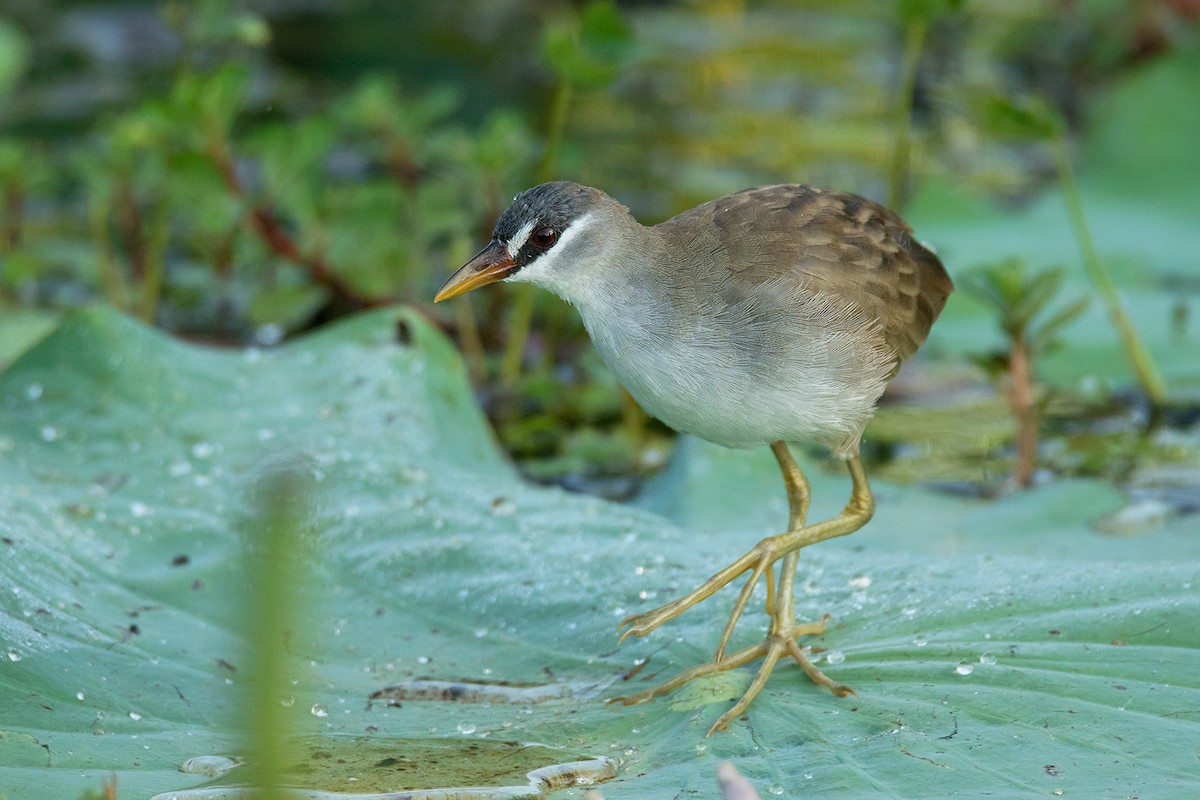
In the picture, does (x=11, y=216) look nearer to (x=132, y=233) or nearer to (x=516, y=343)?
(x=132, y=233)

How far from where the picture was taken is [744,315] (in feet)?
9.15

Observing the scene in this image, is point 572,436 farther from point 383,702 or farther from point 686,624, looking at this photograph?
point 383,702

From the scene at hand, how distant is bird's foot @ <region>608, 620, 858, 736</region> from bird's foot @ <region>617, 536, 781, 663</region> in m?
0.04

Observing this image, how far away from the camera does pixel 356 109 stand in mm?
5402

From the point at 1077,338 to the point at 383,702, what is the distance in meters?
3.29

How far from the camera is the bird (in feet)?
8.99

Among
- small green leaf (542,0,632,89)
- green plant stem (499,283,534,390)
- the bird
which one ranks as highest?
small green leaf (542,0,632,89)

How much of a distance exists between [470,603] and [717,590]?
0.49m

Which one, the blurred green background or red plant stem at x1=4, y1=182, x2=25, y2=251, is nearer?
the blurred green background

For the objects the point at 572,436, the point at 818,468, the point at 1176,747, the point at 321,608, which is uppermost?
the point at 572,436

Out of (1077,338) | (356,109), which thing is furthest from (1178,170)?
(356,109)

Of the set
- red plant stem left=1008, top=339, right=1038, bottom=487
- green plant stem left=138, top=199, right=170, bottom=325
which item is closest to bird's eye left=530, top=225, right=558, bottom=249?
red plant stem left=1008, top=339, right=1038, bottom=487

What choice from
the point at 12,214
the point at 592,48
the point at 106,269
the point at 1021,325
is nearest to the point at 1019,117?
the point at 1021,325

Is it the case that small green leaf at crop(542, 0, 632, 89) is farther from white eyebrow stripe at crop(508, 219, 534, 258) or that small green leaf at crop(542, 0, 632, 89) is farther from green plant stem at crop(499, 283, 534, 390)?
white eyebrow stripe at crop(508, 219, 534, 258)
